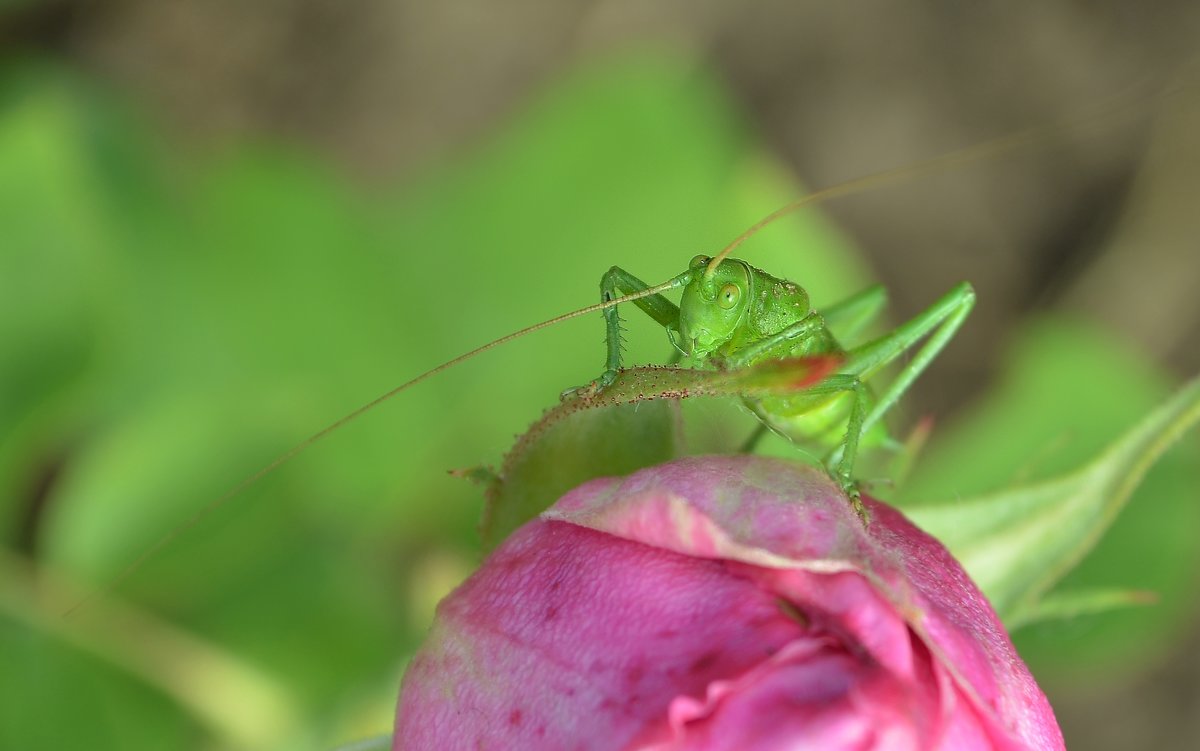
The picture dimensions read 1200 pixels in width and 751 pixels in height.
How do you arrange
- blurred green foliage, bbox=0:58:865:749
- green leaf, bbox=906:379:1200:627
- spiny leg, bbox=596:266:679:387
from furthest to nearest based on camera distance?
blurred green foliage, bbox=0:58:865:749 → spiny leg, bbox=596:266:679:387 → green leaf, bbox=906:379:1200:627

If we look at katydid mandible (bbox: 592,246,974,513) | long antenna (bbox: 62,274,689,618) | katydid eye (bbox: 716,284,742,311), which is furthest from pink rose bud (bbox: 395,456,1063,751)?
katydid eye (bbox: 716,284,742,311)

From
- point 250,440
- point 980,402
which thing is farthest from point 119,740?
point 980,402

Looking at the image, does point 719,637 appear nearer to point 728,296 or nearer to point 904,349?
point 728,296

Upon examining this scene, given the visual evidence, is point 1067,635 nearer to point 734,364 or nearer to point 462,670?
point 734,364

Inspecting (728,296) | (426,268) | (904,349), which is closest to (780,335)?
(728,296)

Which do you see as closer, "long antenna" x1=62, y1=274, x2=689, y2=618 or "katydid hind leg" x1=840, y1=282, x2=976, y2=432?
"long antenna" x1=62, y1=274, x2=689, y2=618

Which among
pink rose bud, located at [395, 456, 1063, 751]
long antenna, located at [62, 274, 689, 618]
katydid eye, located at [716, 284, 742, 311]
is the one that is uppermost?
katydid eye, located at [716, 284, 742, 311]

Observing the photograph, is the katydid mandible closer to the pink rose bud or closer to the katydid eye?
the katydid eye
